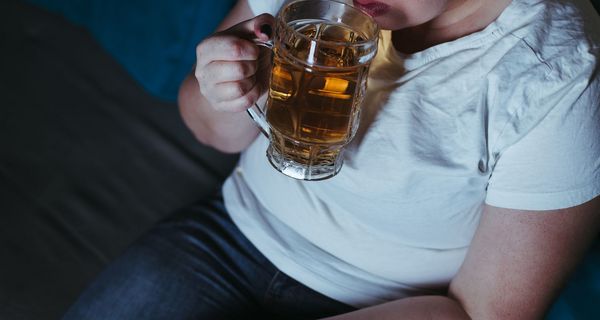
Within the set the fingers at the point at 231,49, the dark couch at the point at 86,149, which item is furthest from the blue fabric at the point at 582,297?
the fingers at the point at 231,49

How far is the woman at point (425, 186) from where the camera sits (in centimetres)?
96

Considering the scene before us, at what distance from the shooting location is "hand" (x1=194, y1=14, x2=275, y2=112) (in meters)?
0.95

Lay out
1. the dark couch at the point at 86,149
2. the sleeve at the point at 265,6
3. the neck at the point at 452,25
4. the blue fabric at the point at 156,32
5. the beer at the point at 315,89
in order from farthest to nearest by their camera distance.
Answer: the blue fabric at the point at 156,32 < the dark couch at the point at 86,149 < the sleeve at the point at 265,6 < the neck at the point at 452,25 < the beer at the point at 315,89

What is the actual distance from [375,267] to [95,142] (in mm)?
951

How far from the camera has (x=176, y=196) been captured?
1771 millimetres

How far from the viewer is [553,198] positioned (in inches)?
38.1

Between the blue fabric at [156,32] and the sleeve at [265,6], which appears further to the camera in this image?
the blue fabric at [156,32]

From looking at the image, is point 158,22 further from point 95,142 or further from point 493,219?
point 493,219

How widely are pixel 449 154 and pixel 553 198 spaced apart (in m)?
0.16

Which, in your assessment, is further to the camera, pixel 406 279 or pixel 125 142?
pixel 125 142

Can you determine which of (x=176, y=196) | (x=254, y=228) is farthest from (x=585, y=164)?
(x=176, y=196)

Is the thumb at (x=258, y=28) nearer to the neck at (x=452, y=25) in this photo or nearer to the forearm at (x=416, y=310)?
the neck at (x=452, y=25)

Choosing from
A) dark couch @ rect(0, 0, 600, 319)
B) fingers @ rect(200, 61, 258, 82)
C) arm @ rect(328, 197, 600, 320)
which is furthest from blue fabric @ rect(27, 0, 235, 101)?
arm @ rect(328, 197, 600, 320)

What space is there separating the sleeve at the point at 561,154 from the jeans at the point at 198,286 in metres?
0.45
